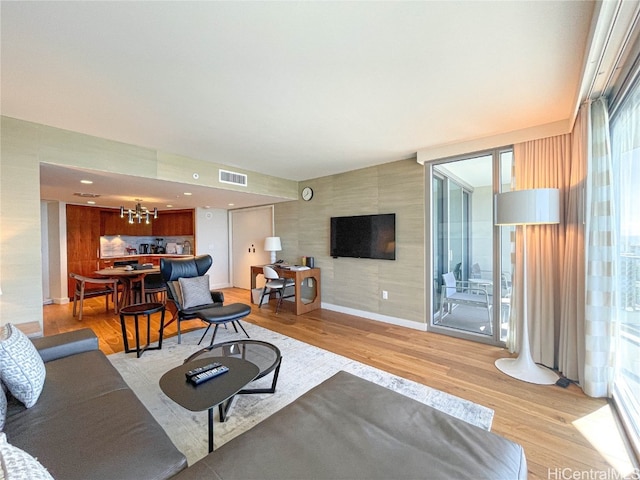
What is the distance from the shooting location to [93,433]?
1.26m

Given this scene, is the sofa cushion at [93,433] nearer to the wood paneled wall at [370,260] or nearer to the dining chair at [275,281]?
the dining chair at [275,281]

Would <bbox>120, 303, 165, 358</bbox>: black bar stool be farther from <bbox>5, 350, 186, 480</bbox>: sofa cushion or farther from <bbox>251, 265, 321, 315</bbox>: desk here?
<bbox>251, 265, 321, 315</bbox>: desk

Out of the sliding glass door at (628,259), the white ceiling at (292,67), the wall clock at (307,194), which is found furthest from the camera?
the wall clock at (307,194)

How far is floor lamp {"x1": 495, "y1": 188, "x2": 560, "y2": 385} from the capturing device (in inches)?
95.0

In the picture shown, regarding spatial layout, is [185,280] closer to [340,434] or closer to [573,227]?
[340,434]

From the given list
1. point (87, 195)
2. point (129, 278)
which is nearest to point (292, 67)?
point (129, 278)

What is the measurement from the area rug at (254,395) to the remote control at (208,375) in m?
0.45

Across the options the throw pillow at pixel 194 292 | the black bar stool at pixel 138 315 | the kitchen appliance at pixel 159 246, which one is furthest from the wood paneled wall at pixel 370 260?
the kitchen appliance at pixel 159 246

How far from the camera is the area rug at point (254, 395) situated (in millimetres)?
1886

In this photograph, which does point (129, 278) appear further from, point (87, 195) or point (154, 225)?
point (154, 225)

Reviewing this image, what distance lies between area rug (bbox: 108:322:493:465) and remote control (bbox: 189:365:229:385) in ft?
1.46

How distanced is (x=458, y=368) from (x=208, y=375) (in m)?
2.39

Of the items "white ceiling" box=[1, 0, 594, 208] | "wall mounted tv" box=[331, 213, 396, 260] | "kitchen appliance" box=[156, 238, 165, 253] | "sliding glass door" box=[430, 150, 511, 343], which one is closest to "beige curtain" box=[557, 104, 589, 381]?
"white ceiling" box=[1, 0, 594, 208]

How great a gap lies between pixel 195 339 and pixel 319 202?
10.1ft
